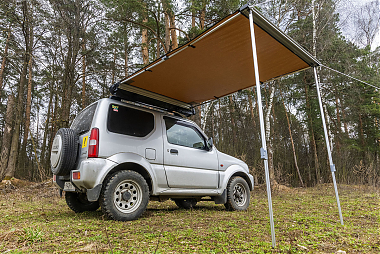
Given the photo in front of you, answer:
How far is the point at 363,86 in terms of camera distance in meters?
15.1

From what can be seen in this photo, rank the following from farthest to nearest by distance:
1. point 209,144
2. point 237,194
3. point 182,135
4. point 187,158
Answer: point 237,194 < point 209,144 < point 182,135 < point 187,158

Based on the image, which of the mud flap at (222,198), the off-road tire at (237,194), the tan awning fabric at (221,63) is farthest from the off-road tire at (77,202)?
the off-road tire at (237,194)

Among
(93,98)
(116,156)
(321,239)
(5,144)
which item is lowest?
(321,239)

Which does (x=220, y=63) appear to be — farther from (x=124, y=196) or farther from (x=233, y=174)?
(x=124, y=196)

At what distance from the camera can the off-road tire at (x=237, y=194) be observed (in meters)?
4.99

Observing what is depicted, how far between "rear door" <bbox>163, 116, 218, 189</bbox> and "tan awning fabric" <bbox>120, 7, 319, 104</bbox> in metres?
0.81

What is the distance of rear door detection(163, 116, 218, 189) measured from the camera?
14.1 feet

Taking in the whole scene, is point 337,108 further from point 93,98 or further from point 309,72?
point 93,98

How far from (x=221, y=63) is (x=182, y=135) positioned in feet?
5.15

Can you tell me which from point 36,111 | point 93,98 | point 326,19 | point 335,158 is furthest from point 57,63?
point 335,158

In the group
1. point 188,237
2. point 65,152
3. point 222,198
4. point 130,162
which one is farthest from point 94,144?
point 222,198

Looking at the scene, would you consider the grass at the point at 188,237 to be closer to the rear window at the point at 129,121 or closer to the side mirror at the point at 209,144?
the rear window at the point at 129,121

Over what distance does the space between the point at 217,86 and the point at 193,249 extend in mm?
3765

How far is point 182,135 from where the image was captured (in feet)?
15.7
